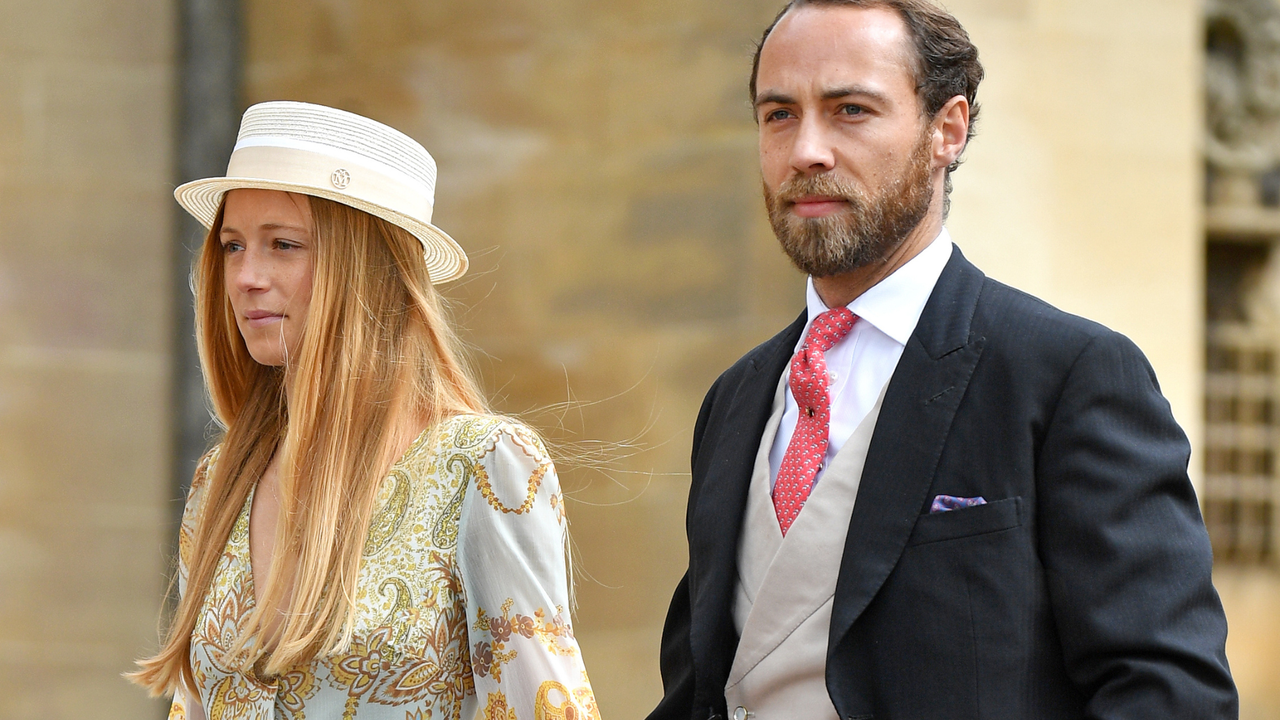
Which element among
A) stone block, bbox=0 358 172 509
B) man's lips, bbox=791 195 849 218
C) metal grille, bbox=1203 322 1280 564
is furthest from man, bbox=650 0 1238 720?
metal grille, bbox=1203 322 1280 564

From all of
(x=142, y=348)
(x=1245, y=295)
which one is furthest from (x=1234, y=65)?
(x=142, y=348)

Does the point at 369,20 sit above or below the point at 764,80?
above

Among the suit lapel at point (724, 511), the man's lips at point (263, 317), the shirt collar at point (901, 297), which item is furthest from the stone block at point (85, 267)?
the shirt collar at point (901, 297)

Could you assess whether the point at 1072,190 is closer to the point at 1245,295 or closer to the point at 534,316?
the point at 534,316

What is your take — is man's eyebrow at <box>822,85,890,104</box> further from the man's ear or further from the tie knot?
the tie knot

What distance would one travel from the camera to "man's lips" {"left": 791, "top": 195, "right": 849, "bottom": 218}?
202 cm

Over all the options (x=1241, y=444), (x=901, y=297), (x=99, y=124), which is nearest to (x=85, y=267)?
(x=99, y=124)

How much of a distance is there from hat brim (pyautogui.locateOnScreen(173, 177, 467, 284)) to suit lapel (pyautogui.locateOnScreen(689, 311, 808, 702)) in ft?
2.06

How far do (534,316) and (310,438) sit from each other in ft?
7.84

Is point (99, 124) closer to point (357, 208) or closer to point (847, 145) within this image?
point (357, 208)

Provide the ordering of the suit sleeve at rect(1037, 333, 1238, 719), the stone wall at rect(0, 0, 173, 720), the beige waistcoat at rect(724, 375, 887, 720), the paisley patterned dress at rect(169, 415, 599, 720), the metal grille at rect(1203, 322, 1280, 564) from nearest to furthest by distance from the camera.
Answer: the suit sleeve at rect(1037, 333, 1238, 719), the beige waistcoat at rect(724, 375, 887, 720), the paisley patterned dress at rect(169, 415, 599, 720), the stone wall at rect(0, 0, 173, 720), the metal grille at rect(1203, 322, 1280, 564)

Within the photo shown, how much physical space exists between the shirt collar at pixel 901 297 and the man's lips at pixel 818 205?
0.48ft

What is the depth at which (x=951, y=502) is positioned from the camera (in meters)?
1.89

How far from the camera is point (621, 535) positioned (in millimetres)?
4590
